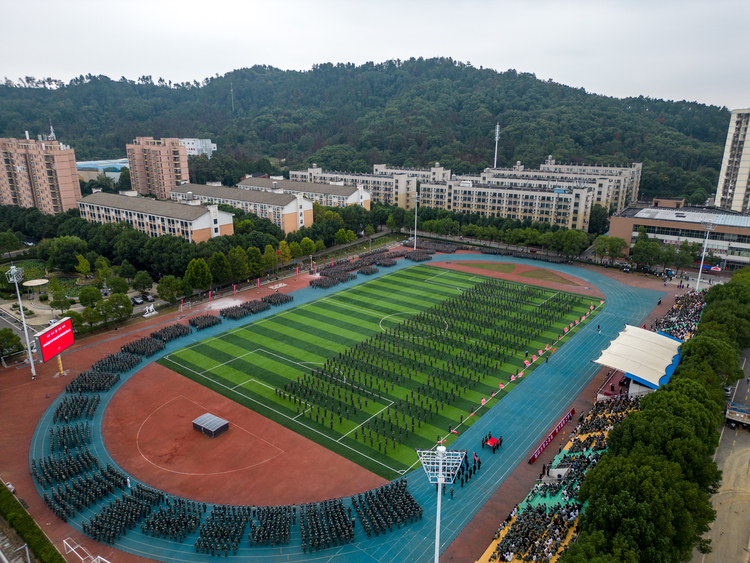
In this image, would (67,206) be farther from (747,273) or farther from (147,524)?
(747,273)

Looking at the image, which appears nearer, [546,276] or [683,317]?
[683,317]

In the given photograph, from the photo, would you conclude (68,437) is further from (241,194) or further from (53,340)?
(241,194)

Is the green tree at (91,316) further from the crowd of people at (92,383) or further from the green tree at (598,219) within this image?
the green tree at (598,219)

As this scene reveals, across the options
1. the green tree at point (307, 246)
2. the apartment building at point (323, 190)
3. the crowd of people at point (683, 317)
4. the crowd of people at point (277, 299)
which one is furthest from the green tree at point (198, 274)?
the crowd of people at point (683, 317)

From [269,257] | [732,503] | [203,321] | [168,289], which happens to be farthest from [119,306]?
[732,503]

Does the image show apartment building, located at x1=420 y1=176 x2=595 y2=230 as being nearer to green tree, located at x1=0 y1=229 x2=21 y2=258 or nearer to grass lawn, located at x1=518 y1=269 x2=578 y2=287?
grass lawn, located at x1=518 y1=269 x2=578 y2=287

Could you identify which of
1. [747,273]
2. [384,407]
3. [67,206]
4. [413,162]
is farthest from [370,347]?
[413,162]

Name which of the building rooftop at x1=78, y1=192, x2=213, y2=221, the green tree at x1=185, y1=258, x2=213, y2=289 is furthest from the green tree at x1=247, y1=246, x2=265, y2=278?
the building rooftop at x1=78, y1=192, x2=213, y2=221
